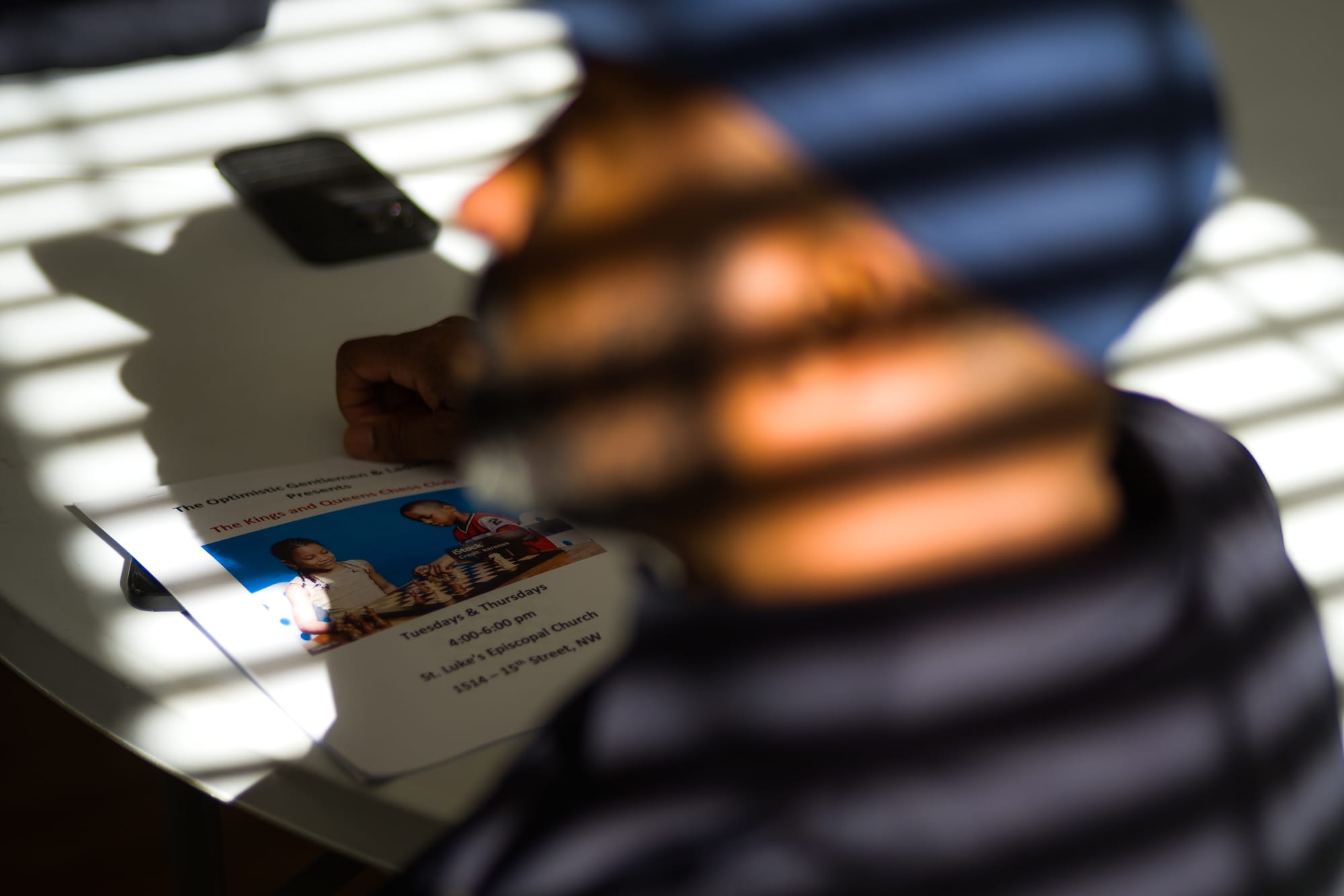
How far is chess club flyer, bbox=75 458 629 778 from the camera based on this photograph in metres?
0.76

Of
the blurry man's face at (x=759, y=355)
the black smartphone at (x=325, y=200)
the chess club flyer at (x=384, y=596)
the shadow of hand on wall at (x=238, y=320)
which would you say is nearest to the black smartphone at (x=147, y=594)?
the chess club flyer at (x=384, y=596)

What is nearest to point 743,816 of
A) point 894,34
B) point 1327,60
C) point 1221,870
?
point 1221,870

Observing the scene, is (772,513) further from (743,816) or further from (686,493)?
(743,816)

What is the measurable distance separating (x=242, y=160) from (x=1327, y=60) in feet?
5.28

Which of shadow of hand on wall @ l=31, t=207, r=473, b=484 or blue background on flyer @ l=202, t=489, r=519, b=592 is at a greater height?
shadow of hand on wall @ l=31, t=207, r=473, b=484

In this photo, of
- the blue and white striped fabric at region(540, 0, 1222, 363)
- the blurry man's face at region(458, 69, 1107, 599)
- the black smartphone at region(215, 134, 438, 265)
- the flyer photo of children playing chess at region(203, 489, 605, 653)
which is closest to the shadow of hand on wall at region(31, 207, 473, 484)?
the black smartphone at region(215, 134, 438, 265)

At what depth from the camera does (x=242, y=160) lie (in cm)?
138

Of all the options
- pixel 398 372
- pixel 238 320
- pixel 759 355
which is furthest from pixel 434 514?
pixel 759 355

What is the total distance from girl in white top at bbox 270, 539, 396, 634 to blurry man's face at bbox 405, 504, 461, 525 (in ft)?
0.25

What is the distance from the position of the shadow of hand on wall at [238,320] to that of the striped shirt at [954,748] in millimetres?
534

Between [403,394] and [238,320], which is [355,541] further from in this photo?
[238,320]

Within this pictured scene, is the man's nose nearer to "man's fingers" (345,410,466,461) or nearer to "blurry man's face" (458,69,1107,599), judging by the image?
"blurry man's face" (458,69,1107,599)

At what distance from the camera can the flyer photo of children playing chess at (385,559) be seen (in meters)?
0.83

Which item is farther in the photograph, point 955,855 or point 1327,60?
point 1327,60
